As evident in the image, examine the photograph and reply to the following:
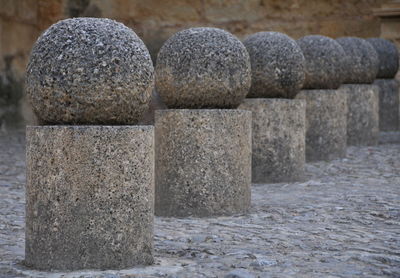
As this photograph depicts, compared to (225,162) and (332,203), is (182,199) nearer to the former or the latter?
(225,162)

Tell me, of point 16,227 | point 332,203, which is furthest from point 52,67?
point 332,203

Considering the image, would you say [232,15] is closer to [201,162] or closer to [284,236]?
[201,162]

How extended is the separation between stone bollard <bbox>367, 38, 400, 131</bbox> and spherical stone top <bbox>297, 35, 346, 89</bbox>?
9.16 feet

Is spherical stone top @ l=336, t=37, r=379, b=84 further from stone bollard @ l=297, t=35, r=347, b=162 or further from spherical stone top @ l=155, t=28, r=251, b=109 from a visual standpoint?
spherical stone top @ l=155, t=28, r=251, b=109

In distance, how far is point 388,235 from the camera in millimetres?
5145

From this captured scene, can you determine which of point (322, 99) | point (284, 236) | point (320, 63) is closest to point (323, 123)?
point (322, 99)

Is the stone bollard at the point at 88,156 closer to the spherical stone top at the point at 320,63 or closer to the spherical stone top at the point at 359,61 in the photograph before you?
the spherical stone top at the point at 320,63

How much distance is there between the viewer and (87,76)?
416cm

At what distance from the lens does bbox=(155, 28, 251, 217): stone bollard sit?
19.8ft

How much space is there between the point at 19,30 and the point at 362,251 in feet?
31.9

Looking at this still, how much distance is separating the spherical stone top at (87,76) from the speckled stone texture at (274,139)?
353 cm

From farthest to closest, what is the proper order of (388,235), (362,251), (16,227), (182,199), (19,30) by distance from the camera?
(19,30) < (182,199) < (16,227) < (388,235) < (362,251)

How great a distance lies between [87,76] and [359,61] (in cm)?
726

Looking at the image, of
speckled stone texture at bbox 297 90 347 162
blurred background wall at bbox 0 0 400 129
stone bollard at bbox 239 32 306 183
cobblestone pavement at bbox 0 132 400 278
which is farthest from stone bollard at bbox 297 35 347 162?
blurred background wall at bbox 0 0 400 129
